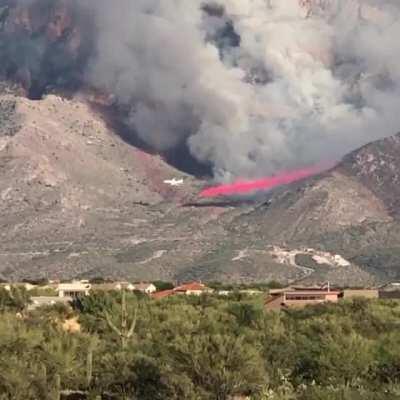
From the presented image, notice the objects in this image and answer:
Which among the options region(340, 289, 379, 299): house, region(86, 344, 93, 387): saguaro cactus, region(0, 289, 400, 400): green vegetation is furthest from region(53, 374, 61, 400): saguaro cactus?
region(340, 289, 379, 299): house

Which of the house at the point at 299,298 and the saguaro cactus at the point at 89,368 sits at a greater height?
the saguaro cactus at the point at 89,368

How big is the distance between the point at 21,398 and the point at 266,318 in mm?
35393

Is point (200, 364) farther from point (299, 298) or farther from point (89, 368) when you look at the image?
point (299, 298)

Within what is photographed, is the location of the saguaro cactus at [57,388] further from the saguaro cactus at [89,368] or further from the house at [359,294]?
the house at [359,294]

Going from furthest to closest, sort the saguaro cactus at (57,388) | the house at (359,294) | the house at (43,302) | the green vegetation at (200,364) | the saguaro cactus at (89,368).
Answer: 1. the house at (359,294)
2. the house at (43,302)
3. the saguaro cactus at (89,368)
4. the saguaro cactus at (57,388)
5. the green vegetation at (200,364)

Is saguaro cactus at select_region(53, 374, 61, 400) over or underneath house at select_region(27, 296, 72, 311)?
underneath

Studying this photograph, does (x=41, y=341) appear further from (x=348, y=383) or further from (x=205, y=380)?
(x=348, y=383)

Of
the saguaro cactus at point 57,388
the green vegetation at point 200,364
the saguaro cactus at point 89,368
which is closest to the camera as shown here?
the green vegetation at point 200,364

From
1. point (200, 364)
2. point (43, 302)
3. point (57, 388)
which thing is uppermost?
point (200, 364)

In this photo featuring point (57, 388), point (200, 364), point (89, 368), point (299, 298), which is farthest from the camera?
point (299, 298)

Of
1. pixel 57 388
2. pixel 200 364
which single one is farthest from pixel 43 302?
pixel 200 364

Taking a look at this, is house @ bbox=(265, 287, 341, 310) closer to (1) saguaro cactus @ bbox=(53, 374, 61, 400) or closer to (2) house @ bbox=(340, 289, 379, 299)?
(2) house @ bbox=(340, 289, 379, 299)

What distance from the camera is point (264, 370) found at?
5216cm

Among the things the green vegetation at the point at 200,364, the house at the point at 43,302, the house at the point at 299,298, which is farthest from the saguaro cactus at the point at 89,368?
the house at the point at 299,298
